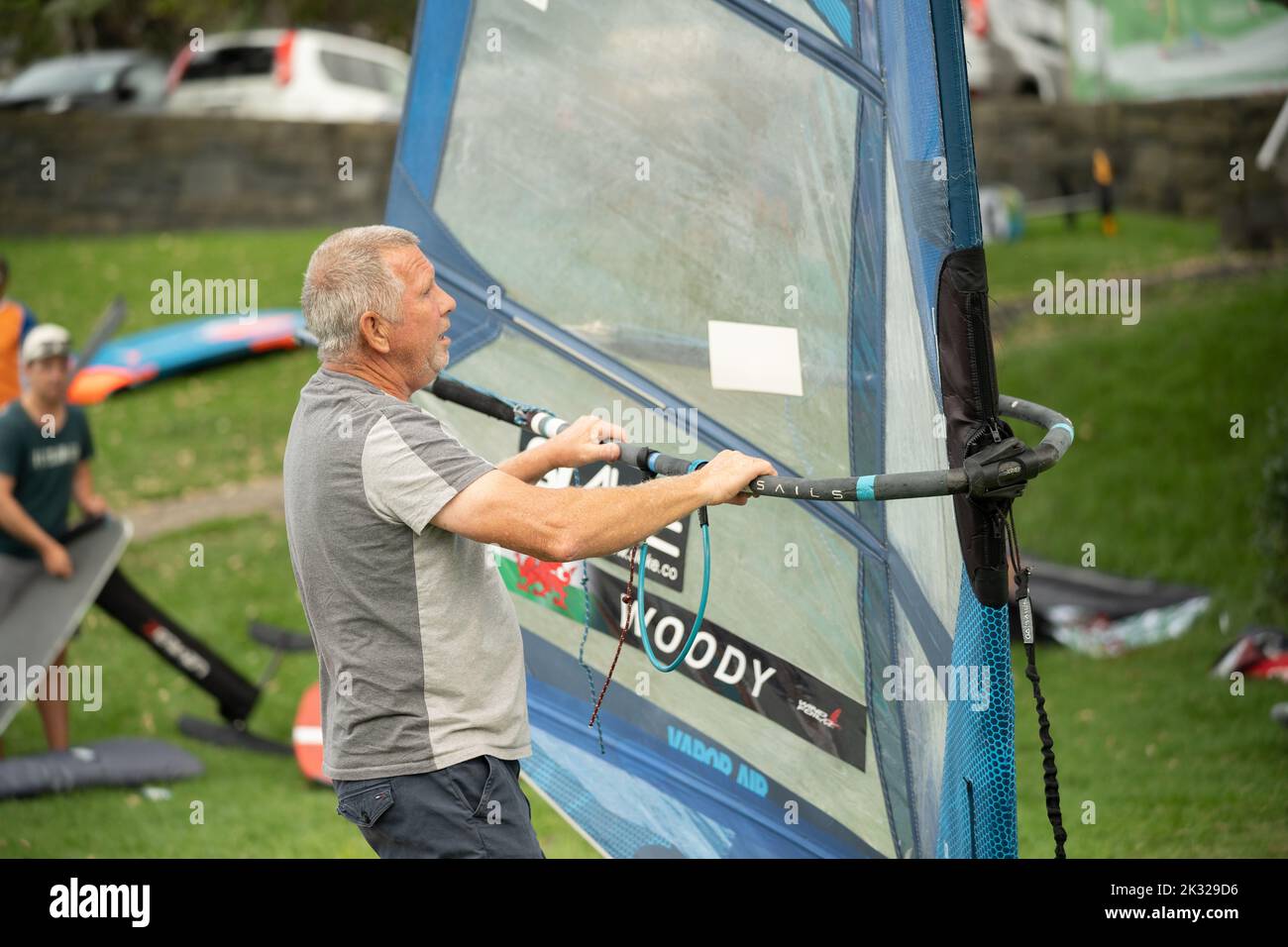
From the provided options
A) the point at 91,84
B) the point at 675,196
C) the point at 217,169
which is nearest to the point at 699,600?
the point at 675,196

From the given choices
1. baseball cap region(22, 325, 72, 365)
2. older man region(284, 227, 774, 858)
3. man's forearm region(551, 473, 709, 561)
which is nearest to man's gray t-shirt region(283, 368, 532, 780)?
older man region(284, 227, 774, 858)

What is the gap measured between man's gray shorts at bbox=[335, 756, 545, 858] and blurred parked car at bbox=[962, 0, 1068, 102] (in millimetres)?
15758

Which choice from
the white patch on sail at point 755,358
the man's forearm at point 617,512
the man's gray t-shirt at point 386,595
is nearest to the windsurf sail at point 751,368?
the white patch on sail at point 755,358

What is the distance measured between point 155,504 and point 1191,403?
6540 mm

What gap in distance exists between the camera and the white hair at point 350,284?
2855mm

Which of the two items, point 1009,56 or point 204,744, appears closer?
point 204,744

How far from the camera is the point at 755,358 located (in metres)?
3.68

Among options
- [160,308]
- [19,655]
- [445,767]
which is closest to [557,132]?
[445,767]

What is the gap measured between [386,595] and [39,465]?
4.34 metres

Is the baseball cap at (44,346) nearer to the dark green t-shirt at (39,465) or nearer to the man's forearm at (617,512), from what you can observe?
the dark green t-shirt at (39,465)

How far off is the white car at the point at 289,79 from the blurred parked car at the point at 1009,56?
6.70 metres

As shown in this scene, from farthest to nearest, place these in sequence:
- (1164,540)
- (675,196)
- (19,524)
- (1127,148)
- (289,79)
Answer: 1. (289,79)
2. (1127,148)
3. (1164,540)
4. (19,524)
5. (675,196)

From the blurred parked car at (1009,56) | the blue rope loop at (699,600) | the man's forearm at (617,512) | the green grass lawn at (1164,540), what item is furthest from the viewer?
the blurred parked car at (1009,56)

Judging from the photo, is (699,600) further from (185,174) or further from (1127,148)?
(1127,148)
